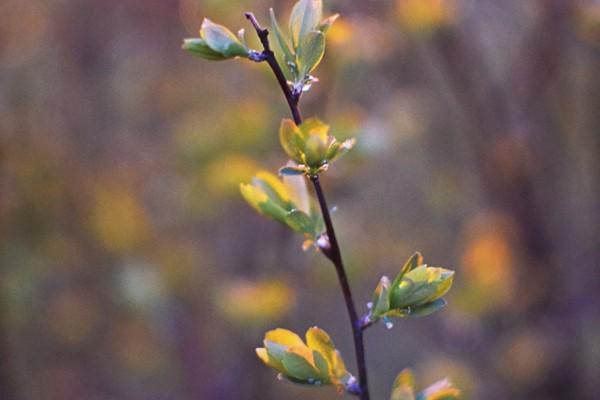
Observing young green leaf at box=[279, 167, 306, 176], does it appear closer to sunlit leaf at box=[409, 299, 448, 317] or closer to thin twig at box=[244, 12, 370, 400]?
thin twig at box=[244, 12, 370, 400]

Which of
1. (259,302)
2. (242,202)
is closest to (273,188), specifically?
(259,302)

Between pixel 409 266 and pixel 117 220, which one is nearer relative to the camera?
pixel 409 266

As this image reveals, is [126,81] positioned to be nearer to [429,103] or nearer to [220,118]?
[220,118]

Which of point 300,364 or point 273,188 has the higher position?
point 273,188

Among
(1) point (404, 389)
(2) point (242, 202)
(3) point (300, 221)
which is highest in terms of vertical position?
(3) point (300, 221)

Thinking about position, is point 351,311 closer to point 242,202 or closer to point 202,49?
point 202,49

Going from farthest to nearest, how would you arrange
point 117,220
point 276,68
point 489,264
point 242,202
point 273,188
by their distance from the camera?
point 242,202 < point 117,220 < point 489,264 < point 273,188 < point 276,68

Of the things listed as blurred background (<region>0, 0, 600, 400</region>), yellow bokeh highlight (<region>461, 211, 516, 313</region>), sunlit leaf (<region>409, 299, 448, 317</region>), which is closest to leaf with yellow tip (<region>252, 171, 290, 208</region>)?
sunlit leaf (<region>409, 299, 448, 317</region>)

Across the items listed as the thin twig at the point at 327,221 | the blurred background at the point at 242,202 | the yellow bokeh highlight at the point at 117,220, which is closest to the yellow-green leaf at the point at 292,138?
the thin twig at the point at 327,221

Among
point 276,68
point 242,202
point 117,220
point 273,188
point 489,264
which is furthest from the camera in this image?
point 242,202
